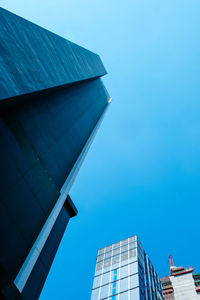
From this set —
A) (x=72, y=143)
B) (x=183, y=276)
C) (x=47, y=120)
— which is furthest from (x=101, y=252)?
(x=47, y=120)

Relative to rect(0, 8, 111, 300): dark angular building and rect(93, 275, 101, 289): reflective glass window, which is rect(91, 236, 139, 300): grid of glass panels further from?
rect(0, 8, 111, 300): dark angular building

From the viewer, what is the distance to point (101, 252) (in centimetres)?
7838

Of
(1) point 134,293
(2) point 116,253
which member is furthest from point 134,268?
(2) point 116,253

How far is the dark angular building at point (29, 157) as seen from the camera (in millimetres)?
11930

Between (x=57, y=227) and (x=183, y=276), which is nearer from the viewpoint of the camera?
(x=57, y=227)

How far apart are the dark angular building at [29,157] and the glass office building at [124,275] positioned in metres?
43.4

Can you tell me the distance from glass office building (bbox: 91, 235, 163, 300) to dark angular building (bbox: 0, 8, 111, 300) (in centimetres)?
4341

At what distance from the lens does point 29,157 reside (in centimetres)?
1505

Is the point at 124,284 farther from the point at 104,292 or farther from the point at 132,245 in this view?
the point at 132,245

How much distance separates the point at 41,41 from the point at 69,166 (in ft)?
41.1

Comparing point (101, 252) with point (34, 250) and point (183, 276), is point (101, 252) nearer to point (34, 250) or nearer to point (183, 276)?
point (183, 276)

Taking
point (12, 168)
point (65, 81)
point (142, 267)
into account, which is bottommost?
point (142, 267)

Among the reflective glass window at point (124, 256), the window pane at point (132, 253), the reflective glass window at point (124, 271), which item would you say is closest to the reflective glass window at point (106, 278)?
the reflective glass window at point (124, 271)

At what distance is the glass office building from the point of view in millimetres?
55150
